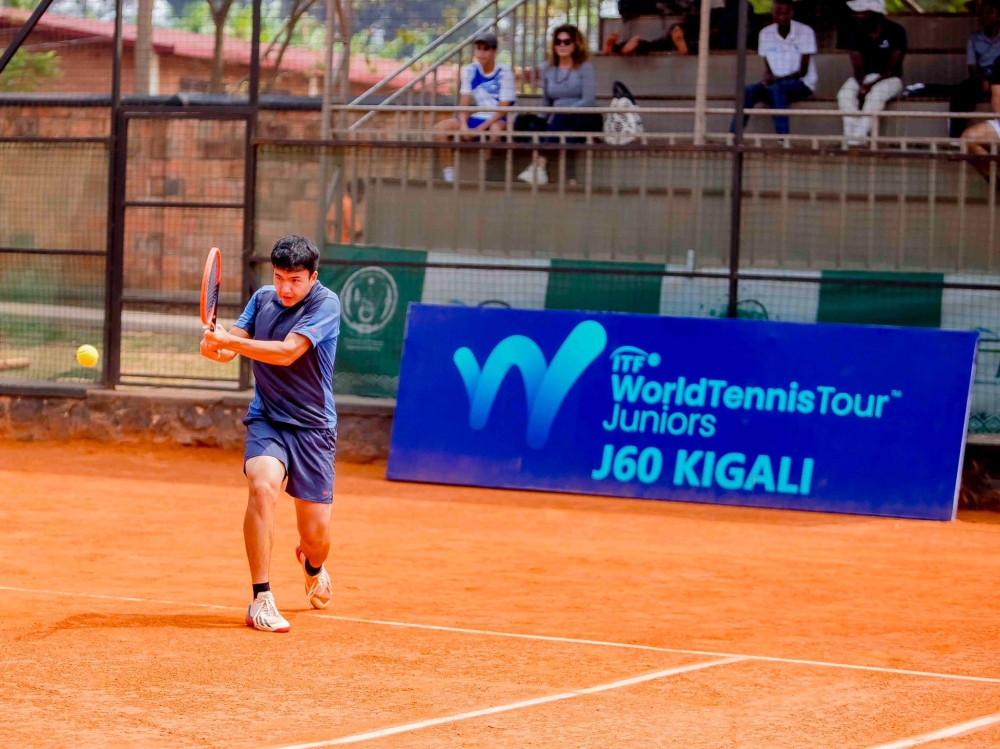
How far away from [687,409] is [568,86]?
4.00 meters

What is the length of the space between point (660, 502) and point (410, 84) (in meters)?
5.90

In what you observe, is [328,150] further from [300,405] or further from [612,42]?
[300,405]

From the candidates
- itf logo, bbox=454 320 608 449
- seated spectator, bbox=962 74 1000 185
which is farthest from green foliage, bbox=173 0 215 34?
seated spectator, bbox=962 74 1000 185

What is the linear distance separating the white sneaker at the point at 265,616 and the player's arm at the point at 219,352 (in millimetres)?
1152

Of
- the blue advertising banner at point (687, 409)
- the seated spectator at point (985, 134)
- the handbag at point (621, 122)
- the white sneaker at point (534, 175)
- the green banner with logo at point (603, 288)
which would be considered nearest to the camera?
the blue advertising banner at point (687, 409)

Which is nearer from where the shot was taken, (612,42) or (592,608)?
(592,608)

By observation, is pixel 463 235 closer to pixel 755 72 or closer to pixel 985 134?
pixel 755 72

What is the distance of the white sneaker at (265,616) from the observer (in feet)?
21.1

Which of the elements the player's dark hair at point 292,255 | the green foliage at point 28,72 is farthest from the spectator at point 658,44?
the player's dark hair at point 292,255

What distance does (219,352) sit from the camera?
21.5 feet

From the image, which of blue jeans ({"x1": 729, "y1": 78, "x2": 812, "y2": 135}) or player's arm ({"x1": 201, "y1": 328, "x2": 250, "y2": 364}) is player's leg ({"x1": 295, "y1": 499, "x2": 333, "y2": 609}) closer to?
player's arm ({"x1": 201, "y1": 328, "x2": 250, "y2": 364})

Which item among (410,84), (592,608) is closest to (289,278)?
(592,608)

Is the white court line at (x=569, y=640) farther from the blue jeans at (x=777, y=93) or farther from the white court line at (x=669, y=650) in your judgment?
the blue jeans at (x=777, y=93)

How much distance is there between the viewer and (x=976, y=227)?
11.9 meters
